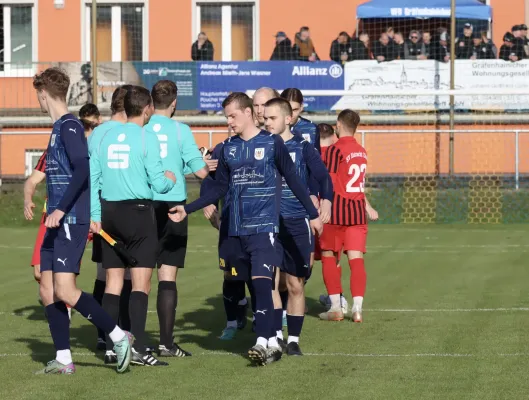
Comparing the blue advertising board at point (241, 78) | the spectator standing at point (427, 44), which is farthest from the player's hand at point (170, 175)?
the spectator standing at point (427, 44)

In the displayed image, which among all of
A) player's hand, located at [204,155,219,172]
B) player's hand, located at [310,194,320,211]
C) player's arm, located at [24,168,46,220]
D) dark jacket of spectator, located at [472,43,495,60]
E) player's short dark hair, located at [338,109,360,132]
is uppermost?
dark jacket of spectator, located at [472,43,495,60]

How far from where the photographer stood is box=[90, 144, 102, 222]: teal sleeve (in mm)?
8391

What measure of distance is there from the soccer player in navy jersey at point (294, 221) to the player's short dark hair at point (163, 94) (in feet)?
2.35

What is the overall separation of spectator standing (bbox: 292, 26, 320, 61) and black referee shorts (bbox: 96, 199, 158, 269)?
18.0 metres

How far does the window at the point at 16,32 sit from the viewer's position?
29.4 m

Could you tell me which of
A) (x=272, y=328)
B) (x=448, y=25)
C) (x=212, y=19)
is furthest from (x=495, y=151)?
(x=272, y=328)

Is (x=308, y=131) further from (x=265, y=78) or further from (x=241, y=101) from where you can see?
(x=265, y=78)

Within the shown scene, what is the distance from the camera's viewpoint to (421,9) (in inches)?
1066

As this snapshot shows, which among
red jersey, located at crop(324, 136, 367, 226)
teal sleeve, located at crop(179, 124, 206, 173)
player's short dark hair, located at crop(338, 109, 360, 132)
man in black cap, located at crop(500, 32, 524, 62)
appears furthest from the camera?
man in black cap, located at crop(500, 32, 524, 62)

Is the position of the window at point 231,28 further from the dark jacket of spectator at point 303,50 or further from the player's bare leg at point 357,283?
the player's bare leg at point 357,283

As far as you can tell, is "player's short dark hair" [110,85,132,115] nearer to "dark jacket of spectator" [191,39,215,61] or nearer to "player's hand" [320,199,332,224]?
"player's hand" [320,199,332,224]

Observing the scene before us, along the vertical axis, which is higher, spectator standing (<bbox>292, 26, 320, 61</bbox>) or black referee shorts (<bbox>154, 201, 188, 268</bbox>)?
spectator standing (<bbox>292, 26, 320, 61</bbox>)

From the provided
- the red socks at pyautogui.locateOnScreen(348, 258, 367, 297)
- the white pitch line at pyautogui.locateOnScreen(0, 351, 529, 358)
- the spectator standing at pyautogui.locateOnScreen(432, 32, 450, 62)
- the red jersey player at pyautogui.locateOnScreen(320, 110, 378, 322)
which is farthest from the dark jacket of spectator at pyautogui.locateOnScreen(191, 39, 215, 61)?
the white pitch line at pyautogui.locateOnScreen(0, 351, 529, 358)

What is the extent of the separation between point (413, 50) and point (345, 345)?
56.5 feet
